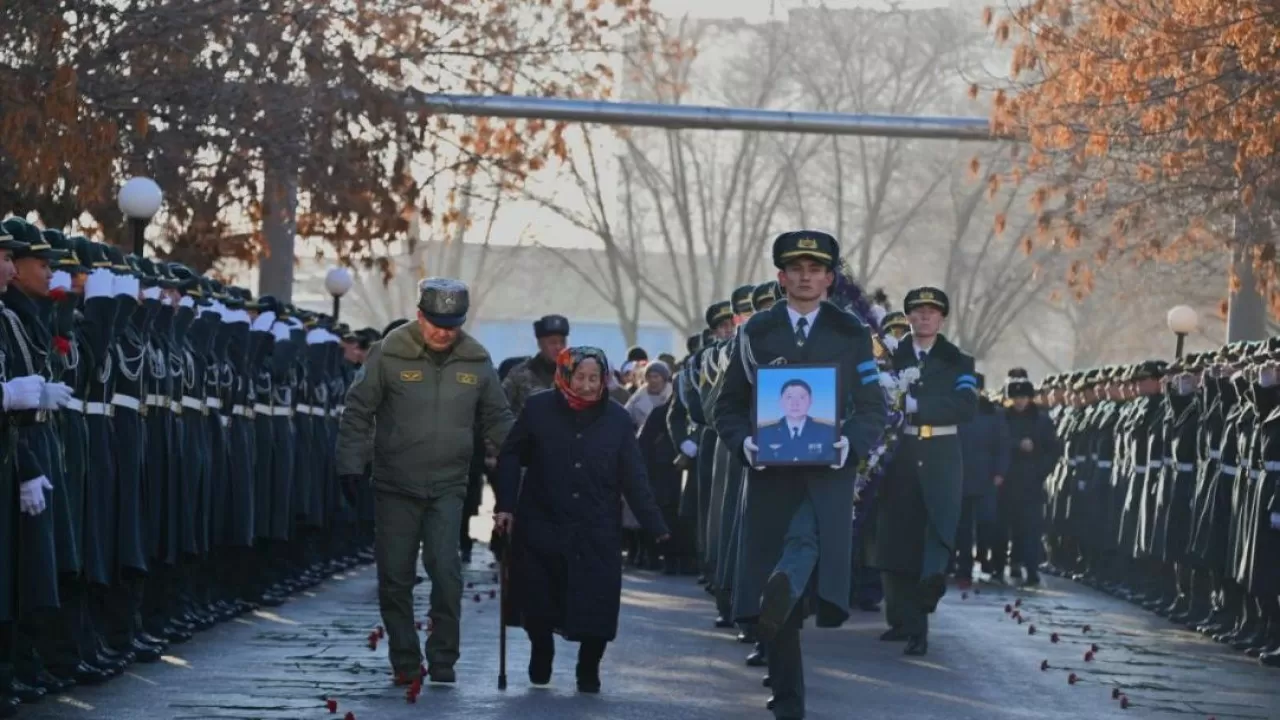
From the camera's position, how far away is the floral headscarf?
14.3 meters

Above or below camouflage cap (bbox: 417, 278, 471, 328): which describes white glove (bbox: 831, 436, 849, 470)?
below

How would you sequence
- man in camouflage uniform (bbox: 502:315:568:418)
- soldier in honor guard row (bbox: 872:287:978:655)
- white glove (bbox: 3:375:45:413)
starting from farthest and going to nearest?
1. man in camouflage uniform (bbox: 502:315:568:418)
2. soldier in honor guard row (bbox: 872:287:978:655)
3. white glove (bbox: 3:375:45:413)

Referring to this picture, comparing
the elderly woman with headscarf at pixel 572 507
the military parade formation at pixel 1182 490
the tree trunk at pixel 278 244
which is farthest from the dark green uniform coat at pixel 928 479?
the tree trunk at pixel 278 244

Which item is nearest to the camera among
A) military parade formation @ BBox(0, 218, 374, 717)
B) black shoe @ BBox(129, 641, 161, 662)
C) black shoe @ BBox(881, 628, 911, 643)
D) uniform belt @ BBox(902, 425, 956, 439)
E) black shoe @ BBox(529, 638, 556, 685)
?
military parade formation @ BBox(0, 218, 374, 717)

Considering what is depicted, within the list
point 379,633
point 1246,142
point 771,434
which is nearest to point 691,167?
point 1246,142

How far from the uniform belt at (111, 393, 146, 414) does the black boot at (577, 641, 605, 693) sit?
259 cm

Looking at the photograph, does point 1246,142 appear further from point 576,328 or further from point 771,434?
point 576,328

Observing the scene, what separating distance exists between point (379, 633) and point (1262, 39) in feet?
23.0

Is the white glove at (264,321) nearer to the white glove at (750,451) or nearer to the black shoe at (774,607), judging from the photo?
the white glove at (750,451)

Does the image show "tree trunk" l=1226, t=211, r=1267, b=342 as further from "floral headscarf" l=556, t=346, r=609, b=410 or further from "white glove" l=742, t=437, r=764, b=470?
"white glove" l=742, t=437, r=764, b=470

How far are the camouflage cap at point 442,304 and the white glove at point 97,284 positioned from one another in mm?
1493

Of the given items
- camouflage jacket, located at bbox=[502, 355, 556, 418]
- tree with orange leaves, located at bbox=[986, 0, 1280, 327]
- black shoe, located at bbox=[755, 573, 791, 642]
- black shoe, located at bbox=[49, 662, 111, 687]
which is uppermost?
tree with orange leaves, located at bbox=[986, 0, 1280, 327]

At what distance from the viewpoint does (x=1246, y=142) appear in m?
20.3

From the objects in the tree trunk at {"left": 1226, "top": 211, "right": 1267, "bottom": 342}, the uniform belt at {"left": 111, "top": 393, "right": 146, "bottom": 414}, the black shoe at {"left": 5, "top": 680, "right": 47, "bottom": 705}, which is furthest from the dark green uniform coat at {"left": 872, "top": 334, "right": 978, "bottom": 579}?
the tree trunk at {"left": 1226, "top": 211, "right": 1267, "bottom": 342}
